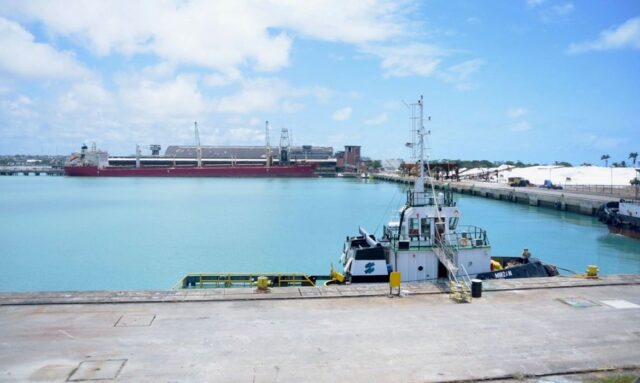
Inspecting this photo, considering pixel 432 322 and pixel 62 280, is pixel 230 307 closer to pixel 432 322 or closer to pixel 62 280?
pixel 432 322

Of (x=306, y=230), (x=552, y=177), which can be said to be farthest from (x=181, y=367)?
(x=552, y=177)

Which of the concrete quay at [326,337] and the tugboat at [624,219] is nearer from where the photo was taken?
the concrete quay at [326,337]

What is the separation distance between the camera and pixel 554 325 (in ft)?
42.9

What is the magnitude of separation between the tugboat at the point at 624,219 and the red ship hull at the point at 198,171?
12790 cm

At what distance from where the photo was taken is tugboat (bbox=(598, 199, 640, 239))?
147 feet

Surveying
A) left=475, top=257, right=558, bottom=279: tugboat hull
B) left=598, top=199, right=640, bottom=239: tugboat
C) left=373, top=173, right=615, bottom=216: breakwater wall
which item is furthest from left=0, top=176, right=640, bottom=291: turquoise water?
left=475, top=257, right=558, bottom=279: tugboat hull

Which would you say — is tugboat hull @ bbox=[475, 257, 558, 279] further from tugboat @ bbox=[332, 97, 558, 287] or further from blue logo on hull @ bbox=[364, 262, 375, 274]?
blue logo on hull @ bbox=[364, 262, 375, 274]

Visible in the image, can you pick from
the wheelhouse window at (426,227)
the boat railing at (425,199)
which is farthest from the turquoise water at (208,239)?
the wheelhouse window at (426,227)

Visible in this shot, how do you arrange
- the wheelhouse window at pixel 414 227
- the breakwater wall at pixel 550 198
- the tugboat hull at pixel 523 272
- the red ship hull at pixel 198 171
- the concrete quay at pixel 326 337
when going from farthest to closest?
the red ship hull at pixel 198 171 < the breakwater wall at pixel 550 198 < the wheelhouse window at pixel 414 227 < the tugboat hull at pixel 523 272 < the concrete quay at pixel 326 337

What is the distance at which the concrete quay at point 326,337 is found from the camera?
10.2 meters

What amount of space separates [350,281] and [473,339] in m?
8.43

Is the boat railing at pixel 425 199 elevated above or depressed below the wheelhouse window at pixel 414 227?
above

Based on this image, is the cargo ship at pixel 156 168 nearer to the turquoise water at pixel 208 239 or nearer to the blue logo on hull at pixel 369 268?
the turquoise water at pixel 208 239

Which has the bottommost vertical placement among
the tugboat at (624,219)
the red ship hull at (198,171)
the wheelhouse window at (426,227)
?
the tugboat at (624,219)
